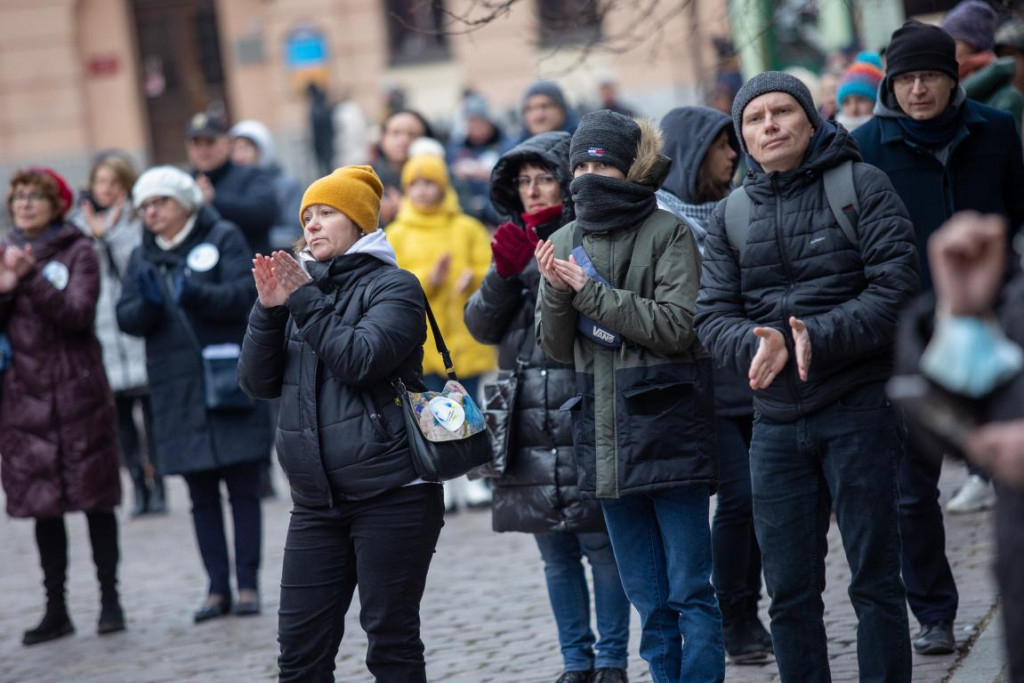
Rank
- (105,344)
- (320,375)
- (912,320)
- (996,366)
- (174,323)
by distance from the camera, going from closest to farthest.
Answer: (996,366) → (912,320) → (320,375) → (174,323) → (105,344)

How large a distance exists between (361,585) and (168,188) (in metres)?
3.60

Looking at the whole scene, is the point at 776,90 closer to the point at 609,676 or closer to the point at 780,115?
the point at 780,115

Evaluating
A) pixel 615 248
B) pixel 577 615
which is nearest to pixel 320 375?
pixel 615 248

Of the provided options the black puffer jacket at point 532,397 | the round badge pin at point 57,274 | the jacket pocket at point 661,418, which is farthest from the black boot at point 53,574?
the jacket pocket at point 661,418

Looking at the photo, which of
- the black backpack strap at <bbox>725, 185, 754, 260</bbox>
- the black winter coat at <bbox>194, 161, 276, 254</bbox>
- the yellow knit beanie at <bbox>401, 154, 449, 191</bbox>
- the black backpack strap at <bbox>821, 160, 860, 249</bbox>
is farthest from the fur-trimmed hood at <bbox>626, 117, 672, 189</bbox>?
the black winter coat at <bbox>194, 161, 276, 254</bbox>

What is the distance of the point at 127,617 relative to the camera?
8438 millimetres

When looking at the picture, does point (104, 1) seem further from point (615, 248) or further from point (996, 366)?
point (996, 366)

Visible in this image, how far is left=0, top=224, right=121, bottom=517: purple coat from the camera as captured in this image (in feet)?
25.8

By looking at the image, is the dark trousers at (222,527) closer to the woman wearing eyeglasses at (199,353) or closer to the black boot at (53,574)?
the woman wearing eyeglasses at (199,353)

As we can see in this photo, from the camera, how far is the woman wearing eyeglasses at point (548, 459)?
19.4 ft

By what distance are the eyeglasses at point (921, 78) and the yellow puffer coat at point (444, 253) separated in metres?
4.38

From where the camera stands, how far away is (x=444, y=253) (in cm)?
996

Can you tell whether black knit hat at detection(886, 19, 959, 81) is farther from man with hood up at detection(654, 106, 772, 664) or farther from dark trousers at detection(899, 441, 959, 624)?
dark trousers at detection(899, 441, 959, 624)

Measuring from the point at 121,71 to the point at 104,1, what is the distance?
133 cm
